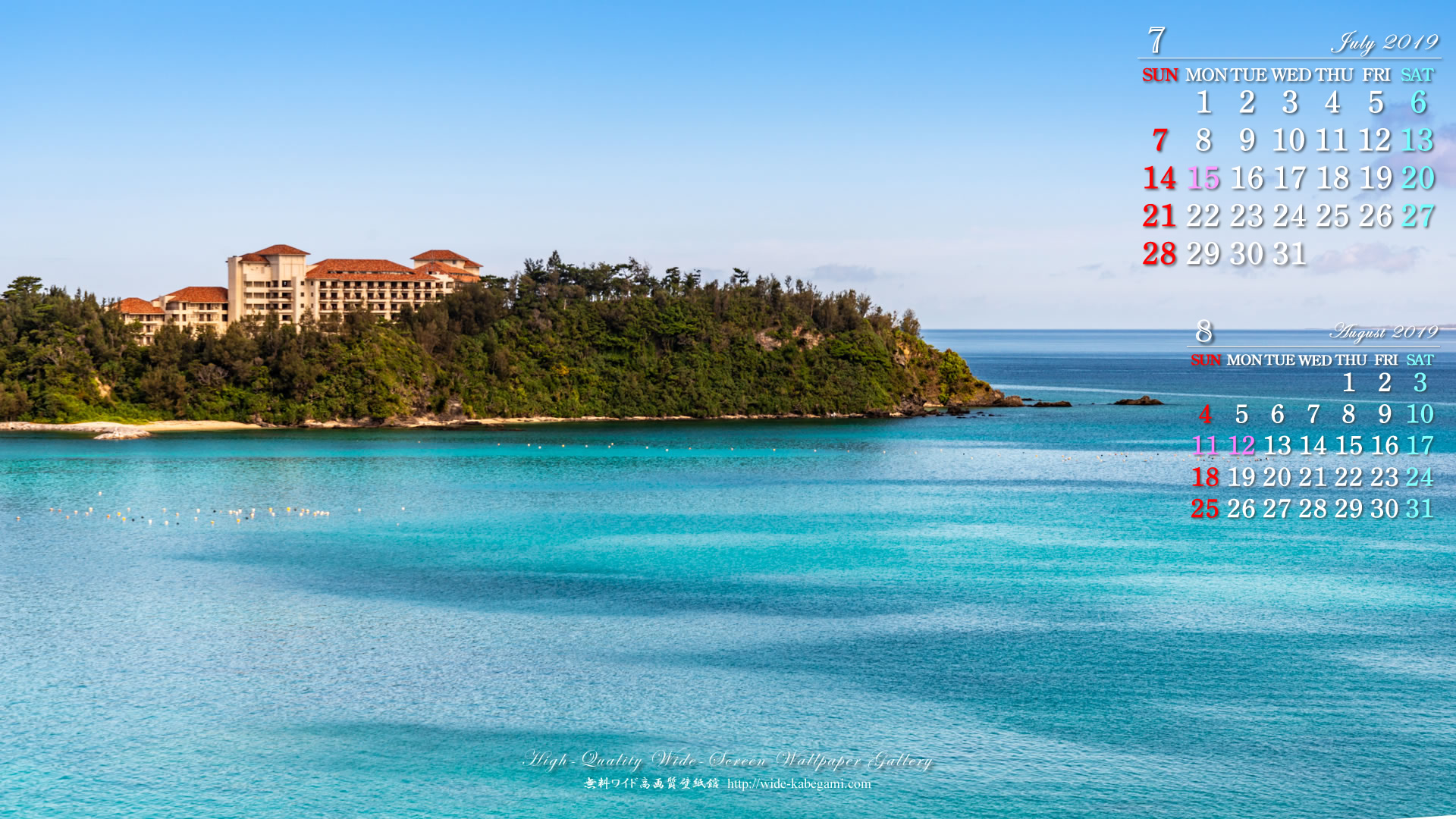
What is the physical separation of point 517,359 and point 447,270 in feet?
67.0

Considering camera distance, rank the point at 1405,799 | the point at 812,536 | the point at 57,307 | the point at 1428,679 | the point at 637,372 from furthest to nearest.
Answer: the point at 637,372 < the point at 57,307 < the point at 812,536 < the point at 1428,679 < the point at 1405,799

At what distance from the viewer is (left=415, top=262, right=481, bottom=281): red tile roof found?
110688 millimetres

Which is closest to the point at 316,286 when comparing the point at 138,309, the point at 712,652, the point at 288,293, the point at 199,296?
the point at 288,293

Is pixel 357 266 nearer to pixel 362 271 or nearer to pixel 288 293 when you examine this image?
pixel 362 271

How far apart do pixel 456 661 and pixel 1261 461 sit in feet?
176

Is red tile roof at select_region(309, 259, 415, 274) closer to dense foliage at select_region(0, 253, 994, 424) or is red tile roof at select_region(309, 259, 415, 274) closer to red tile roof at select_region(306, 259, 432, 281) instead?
red tile roof at select_region(306, 259, 432, 281)

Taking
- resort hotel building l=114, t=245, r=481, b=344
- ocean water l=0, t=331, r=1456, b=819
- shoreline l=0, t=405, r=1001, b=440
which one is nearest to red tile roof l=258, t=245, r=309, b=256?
resort hotel building l=114, t=245, r=481, b=344

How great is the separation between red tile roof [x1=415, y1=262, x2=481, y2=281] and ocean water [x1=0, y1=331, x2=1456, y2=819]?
197 ft

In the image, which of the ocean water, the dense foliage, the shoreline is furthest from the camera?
the dense foliage

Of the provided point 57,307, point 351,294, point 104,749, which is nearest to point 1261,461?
point 104,749

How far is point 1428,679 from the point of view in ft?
74.7

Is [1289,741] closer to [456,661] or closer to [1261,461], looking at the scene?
[456,661]

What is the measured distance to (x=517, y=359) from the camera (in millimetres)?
95750

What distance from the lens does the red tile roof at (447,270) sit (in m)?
111
